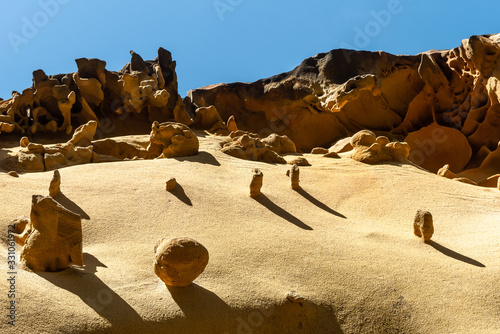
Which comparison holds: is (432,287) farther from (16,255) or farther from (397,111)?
(397,111)

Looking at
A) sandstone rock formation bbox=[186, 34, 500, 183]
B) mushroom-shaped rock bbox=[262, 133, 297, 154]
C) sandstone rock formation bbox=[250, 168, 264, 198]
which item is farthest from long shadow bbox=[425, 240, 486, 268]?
sandstone rock formation bbox=[186, 34, 500, 183]

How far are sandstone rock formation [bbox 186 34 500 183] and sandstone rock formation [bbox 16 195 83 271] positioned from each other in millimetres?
10403

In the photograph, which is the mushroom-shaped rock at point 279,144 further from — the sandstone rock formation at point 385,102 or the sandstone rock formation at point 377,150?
the sandstone rock formation at point 377,150

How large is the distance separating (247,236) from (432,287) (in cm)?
247

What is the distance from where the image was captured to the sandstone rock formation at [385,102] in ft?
52.2

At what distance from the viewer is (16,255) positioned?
5.29 metres

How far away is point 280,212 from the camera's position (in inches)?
313

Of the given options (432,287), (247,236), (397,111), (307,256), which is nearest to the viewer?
(432,287)

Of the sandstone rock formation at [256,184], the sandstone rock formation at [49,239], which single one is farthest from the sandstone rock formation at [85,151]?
the sandstone rock formation at [49,239]

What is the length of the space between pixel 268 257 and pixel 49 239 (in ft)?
8.70

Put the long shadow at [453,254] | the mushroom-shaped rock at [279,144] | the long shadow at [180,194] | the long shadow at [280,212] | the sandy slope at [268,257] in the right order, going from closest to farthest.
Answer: the sandy slope at [268,257]
the long shadow at [453,254]
the long shadow at [280,212]
the long shadow at [180,194]
the mushroom-shaped rock at [279,144]

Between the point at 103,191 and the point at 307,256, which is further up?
the point at 103,191

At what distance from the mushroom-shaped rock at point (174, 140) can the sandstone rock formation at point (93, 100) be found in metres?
5.24

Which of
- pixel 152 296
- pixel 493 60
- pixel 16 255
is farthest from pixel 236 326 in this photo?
pixel 493 60
